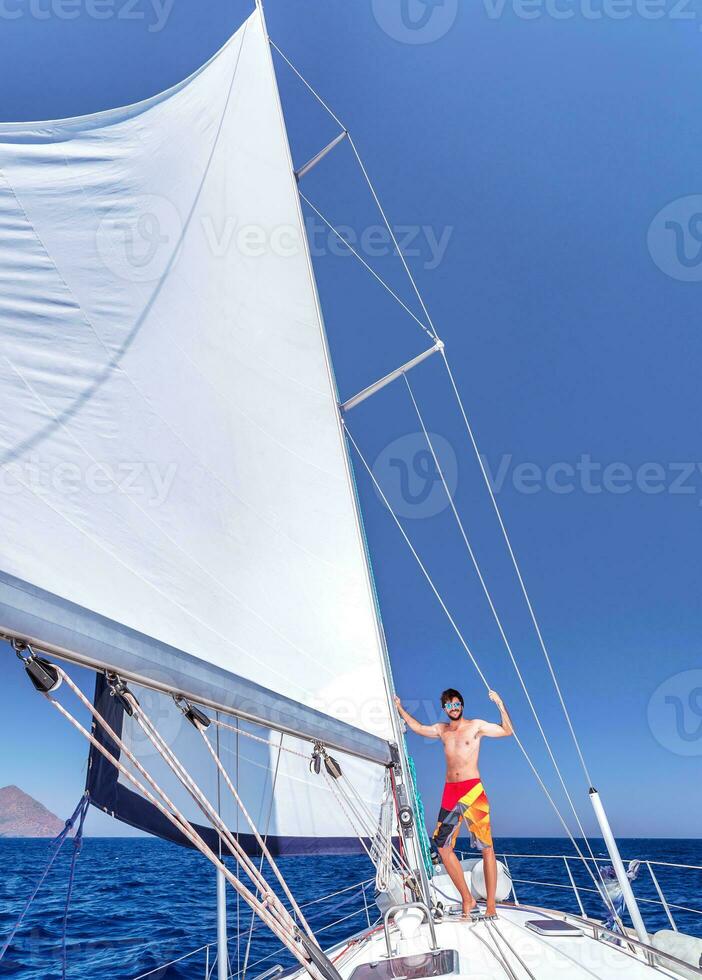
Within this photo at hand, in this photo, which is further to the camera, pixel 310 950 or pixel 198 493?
pixel 198 493

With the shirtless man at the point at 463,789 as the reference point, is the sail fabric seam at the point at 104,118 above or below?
above

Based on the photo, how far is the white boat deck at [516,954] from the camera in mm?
2609

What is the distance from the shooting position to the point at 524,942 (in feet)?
10.3

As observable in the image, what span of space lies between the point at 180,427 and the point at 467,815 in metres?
3.08

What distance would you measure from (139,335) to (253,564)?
1.39 meters

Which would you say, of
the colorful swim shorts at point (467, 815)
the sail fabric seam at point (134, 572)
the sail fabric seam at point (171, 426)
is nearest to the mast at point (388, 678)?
the colorful swim shorts at point (467, 815)

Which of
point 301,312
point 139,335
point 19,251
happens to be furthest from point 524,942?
point 301,312

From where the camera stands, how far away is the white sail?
2041mm

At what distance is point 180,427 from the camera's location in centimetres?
316

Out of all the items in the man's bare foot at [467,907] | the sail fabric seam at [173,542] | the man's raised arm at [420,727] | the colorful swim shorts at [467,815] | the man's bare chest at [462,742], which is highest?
the sail fabric seam at [173,542]

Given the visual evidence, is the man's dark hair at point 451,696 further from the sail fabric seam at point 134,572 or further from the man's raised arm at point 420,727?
the sail fabric seam at point 134,572

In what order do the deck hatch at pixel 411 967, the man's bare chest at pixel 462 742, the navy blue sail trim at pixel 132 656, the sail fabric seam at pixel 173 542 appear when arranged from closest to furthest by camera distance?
the navy blue sail trim at pixel 132 656, the sail fabric seam at pixel 173 542, the deck hatch at pixel 411 967, the man's bare chest at pixel 462 742

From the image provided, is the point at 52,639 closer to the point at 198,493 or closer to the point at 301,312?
the point at 198,493

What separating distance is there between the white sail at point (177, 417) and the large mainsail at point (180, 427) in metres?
0.01
